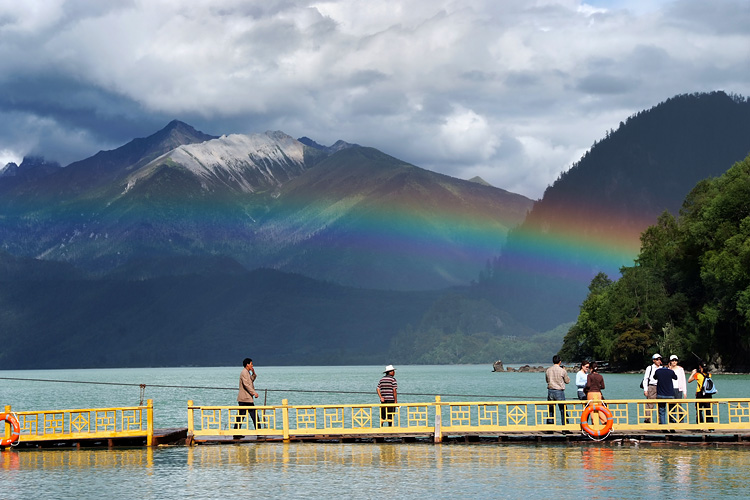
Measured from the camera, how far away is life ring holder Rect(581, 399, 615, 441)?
3203 centimetres

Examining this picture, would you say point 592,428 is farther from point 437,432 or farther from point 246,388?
point 246,388

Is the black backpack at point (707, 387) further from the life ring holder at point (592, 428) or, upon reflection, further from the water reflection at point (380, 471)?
the life ring holder at point (592, 428)

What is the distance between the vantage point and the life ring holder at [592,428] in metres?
32.0

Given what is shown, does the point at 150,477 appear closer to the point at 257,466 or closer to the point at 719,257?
the point at 257,466

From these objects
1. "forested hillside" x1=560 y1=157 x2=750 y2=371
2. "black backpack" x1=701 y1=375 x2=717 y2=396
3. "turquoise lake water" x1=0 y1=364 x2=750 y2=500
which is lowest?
"turquoise lake water" x1=0 y1=364 x2=750 y2=500

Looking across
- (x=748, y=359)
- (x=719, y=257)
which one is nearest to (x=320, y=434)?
(x=719, y=257)

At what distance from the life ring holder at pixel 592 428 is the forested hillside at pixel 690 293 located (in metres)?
68.0

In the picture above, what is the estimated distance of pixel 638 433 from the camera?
32.2 m

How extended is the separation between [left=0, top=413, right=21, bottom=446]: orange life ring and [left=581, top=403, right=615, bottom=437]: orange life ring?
748 inches

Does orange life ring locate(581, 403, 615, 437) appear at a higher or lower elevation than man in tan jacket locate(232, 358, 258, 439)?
lower

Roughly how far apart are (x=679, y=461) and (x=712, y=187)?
9491 cm

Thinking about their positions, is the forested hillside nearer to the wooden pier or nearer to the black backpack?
the black backpack

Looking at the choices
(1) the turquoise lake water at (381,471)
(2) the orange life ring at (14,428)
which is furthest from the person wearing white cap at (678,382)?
(2) the orange life ring at (14,428)

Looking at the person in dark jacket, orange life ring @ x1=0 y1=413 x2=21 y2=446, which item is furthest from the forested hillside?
orange life ring @ x1=0 y1=413 x2=21 y2=446
